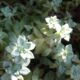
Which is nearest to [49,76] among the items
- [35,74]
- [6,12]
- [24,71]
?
[35,74]

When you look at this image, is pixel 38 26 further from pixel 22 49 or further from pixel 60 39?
pixel 22 49

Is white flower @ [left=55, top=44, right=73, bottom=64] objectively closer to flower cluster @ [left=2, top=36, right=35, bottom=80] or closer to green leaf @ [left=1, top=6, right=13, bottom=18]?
flower cluster @ [left=2, top=36, right=35, bottom=80]

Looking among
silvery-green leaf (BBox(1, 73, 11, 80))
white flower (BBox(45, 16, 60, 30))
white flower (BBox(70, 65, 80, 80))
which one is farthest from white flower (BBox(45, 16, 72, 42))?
silvery-green leaf (BBox(1, 73, 11, 80))

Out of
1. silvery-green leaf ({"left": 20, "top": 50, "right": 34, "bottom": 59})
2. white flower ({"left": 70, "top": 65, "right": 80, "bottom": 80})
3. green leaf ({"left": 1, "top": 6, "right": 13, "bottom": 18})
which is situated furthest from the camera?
green leaf ({"left": 1, "top": 6, "right": 13, "bottom": 18})

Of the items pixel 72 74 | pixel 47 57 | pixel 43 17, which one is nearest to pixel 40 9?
pixel 43 17

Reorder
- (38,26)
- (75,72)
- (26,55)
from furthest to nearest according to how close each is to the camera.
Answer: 1. (38,26)
2. (75,72)
3. (26,55)

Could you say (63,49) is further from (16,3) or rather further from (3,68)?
(16,3)

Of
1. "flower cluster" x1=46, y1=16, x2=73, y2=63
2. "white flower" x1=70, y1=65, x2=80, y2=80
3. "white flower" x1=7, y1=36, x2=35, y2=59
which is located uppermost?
"flower cluster" x1=46, y1=16, x2=73, y2=63
